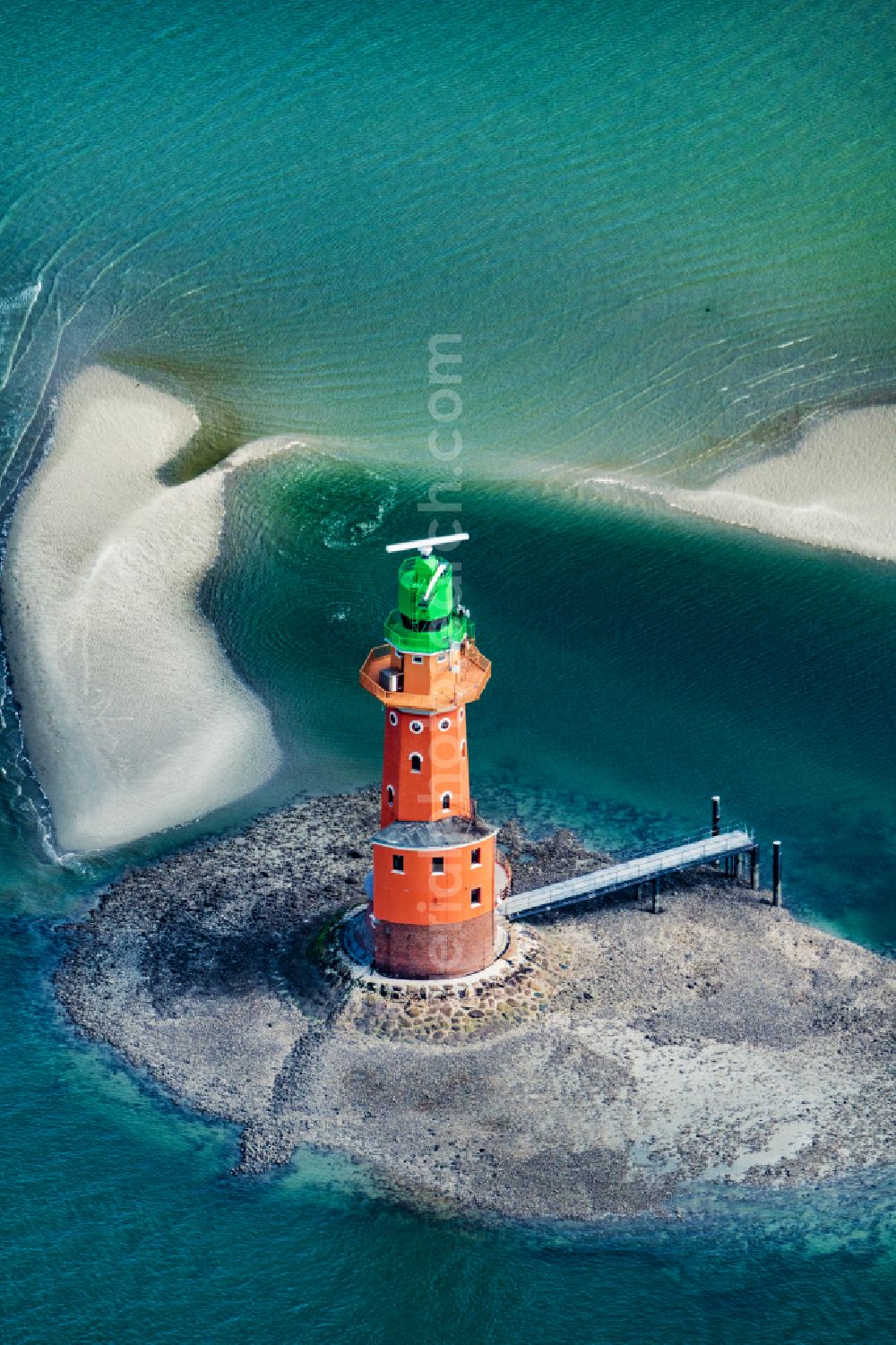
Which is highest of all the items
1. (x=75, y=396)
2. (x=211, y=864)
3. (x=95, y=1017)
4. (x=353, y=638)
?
(x=75, y=396)

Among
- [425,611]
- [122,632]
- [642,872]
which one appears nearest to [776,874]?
[642,872]

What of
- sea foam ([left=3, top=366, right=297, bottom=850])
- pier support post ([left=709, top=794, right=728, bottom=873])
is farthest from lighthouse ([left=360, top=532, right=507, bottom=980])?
sea foam ([left=3, top=366, right=297, bottom=850])

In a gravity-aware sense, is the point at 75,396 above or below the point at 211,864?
above

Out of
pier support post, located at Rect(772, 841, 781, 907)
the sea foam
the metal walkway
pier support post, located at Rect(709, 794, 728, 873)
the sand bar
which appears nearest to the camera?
the metal walkway

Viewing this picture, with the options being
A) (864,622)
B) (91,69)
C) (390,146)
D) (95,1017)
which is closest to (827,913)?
(864,622)

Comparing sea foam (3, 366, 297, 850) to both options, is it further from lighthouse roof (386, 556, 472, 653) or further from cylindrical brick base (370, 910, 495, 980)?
lighthouse roof (386, 556, 472, 653)

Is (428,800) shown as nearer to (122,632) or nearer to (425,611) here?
Answer: (425,611)

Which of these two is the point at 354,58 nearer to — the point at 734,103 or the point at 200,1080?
the point at 734,103
